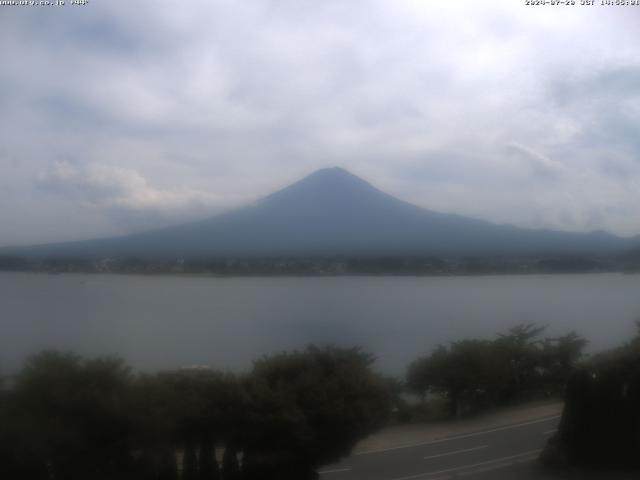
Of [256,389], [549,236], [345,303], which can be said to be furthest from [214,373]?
[549,236]

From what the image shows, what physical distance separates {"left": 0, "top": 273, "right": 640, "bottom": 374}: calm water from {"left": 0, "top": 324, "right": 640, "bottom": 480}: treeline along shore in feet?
1.27

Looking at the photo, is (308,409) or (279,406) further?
(308,409)

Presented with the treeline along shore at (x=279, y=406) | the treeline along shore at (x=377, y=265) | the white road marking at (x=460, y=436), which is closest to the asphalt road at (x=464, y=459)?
the white road marking at (x=460, y=436)

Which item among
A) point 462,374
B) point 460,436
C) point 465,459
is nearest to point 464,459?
point 465,459

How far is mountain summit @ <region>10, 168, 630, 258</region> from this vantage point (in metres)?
10.2

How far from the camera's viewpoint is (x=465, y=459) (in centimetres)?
833

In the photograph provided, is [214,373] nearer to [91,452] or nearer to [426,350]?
[91,452]

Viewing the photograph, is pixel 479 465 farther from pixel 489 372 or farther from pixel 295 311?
pixel 295 311

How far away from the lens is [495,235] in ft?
35.2

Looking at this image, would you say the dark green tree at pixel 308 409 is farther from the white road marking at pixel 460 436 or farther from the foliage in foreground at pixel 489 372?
the foliage in foreground at pixel 489 372

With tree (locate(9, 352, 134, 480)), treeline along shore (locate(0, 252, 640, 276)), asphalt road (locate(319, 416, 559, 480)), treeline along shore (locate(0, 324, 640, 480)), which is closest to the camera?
tree (locate(9, 352, 134, 480))

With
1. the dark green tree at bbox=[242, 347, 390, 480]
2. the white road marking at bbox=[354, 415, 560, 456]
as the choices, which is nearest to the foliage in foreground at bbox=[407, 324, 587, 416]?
the white road marking at bbox=[354, 415, 560, 456]

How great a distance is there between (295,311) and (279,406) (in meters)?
2.33

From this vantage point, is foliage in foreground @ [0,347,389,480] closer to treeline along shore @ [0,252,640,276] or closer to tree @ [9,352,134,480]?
tree @ [9,352,134,480]
